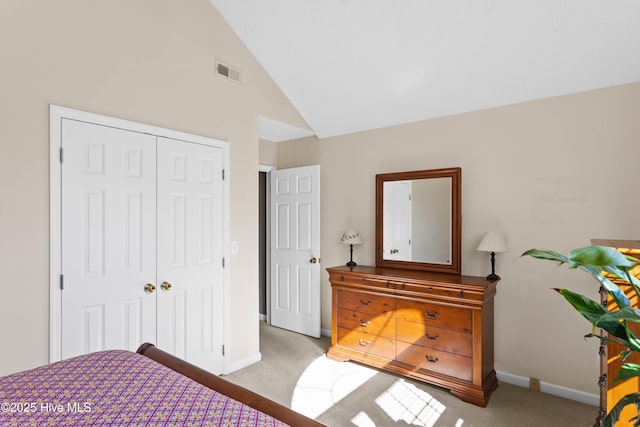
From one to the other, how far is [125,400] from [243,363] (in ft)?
7.95

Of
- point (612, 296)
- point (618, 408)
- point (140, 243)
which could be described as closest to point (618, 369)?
point (618, 408)

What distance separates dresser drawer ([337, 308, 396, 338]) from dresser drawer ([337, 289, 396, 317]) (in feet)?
0.13

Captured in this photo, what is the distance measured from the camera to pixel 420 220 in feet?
11.1

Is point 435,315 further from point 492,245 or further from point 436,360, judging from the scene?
point 492,245

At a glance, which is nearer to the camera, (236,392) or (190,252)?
(236,392)

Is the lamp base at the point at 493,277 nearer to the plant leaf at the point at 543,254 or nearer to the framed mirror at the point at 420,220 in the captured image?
the framed mirror at the point at 420,220

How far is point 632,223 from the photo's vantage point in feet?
8.13

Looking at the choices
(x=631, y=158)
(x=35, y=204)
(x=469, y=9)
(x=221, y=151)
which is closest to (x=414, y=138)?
(x=469, y=9)

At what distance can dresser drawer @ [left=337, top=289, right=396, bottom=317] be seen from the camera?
3.13 meters

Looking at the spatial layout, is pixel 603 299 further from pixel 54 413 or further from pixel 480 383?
pixel 54 413

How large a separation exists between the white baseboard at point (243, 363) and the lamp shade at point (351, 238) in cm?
144

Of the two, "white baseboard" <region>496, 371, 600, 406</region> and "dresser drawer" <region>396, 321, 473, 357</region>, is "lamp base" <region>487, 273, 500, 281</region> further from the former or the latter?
"white baseboard" <region>496, 371, 600, 406</region>

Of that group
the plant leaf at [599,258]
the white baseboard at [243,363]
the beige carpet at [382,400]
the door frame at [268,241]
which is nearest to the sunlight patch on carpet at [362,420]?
the beige carpet at [382,400]

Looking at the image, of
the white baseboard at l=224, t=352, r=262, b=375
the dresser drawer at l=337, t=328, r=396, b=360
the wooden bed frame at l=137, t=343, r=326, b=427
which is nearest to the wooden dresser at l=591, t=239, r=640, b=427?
the wooden bed frame at l=137, t=343, r=326, b=427
